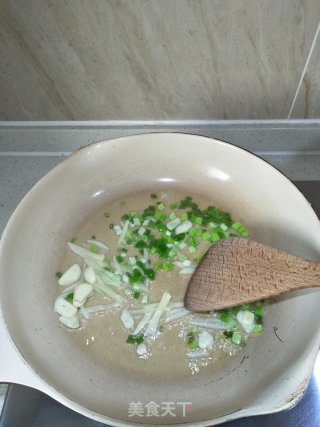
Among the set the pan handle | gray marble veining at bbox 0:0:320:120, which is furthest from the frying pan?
gray marble veining at bbox 0:0:320:120

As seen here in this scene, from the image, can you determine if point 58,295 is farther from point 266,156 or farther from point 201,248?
point 266,156

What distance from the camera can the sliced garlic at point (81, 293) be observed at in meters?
0.80

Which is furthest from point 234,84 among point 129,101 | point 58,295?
point 58,295

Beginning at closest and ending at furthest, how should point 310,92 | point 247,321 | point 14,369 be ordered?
point 14,369 < point 247,321 < point 310,92

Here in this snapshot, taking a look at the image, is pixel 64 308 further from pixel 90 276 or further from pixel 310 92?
pixel 310 92

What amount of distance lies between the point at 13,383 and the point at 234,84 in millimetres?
699

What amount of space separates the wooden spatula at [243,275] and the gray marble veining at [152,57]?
34cm

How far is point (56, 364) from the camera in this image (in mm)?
730

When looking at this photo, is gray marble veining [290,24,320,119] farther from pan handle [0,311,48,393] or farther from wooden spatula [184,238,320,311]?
pan handle [0,311,48,393]

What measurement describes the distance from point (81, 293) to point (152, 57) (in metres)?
0.47

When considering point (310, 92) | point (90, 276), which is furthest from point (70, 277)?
point (310, 92)

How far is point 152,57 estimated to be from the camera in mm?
832

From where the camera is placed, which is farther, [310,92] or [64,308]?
[310,92]

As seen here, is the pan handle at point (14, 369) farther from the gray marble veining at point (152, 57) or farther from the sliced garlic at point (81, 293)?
the gray marble veining at point (152, 57)
